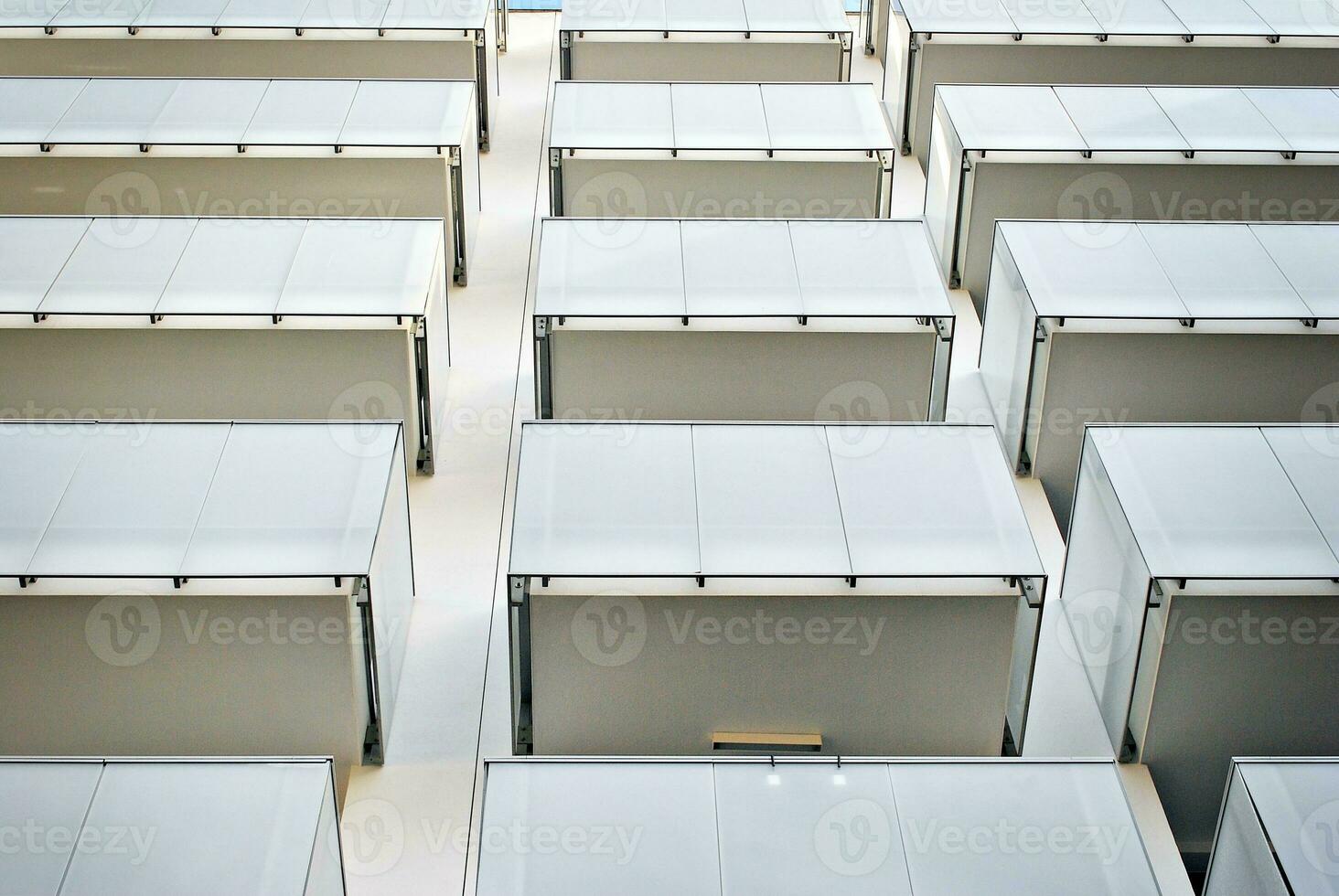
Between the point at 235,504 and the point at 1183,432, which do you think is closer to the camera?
the point at 235,504

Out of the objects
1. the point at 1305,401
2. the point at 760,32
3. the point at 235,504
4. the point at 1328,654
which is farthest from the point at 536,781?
the point at 760,32

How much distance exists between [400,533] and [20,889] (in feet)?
11.4

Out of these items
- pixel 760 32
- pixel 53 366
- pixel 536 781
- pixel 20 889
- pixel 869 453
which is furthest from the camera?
pixel 760 32

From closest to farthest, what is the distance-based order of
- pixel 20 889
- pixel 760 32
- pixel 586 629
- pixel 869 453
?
1. pixel 20 889
2. pixel 586 629
3. pixel 869 453
4. pixel 760 32

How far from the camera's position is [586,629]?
8.15m

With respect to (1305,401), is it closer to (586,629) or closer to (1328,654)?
(1328,654)

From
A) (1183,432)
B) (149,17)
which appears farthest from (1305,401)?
(149,17)

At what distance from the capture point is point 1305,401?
35.7ft

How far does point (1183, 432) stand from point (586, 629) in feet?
12.4

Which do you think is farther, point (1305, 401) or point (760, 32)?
point (760, 32)

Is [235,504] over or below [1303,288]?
below

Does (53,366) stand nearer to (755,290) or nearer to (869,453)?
(755,290)

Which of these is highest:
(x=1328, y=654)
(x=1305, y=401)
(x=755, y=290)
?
(x=755, y=290)

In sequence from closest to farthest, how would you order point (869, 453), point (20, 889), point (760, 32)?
point (20, 889)
point (869, 453)
point (760, 32)
